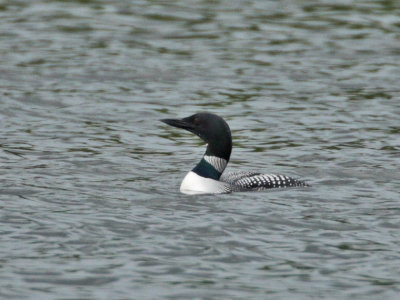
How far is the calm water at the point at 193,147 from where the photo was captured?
800 cm

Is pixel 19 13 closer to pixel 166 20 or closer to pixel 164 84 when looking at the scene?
pixel 166 20

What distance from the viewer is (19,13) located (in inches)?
826

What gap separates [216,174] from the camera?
35.7 feet

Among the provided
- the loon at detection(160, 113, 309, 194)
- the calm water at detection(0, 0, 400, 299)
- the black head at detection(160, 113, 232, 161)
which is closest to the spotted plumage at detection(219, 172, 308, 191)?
the loon at detection(160, 113, 309, 194)

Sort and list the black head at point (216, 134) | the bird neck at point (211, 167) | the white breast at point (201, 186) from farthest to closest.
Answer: the black head at point (216, 134)
the bird neck at point (211, 167)
the white breast at point (201, 186)

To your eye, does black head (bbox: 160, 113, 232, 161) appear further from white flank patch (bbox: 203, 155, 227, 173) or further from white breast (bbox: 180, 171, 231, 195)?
white breast (bbox: 180, 171, 231, 195)

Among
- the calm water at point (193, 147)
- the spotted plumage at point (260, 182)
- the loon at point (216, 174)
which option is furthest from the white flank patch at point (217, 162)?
the calm water at point (193, 147)

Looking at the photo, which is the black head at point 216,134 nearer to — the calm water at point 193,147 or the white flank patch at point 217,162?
the white flank patch at point 217,162

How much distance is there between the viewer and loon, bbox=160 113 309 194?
34.9 feet

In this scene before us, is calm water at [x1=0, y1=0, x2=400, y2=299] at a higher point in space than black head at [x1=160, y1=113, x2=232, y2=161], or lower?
lower

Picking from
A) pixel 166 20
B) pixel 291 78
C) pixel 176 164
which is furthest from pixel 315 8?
pixel 176 164

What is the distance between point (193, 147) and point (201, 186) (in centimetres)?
261

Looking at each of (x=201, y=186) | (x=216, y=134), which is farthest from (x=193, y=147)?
(x=201, y=186)

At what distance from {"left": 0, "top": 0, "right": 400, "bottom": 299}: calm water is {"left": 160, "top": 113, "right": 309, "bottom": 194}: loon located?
18 centimetres
